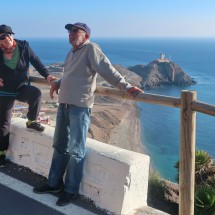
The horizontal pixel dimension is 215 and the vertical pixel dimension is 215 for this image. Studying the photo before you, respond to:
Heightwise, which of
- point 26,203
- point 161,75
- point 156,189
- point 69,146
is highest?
point 69,146

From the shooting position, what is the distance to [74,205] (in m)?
3.96

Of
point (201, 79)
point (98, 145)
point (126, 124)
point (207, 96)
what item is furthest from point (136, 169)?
point (201, 79)

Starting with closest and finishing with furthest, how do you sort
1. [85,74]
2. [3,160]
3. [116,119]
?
1. [85,74]
2. [3,160]
3. [116,119]

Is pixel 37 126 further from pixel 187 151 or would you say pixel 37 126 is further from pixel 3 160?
pixel 187 151

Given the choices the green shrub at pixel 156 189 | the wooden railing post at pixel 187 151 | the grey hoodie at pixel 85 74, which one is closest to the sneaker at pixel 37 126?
the grey hoodie at pixel 85 74

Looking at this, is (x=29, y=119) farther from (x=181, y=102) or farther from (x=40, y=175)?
(x=181, y=102)

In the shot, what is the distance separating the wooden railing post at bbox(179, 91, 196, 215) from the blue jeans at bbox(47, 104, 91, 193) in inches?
37.2

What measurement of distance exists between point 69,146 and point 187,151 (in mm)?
1169

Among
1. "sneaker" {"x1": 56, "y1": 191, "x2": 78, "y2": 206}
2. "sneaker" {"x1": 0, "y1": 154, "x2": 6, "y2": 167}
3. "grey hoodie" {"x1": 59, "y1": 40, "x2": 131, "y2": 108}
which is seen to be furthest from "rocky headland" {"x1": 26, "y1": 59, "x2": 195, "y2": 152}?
"grey hoodie" {"x1": 59, "y1": 40, "x2": 131, "y2": 108}

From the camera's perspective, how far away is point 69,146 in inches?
154

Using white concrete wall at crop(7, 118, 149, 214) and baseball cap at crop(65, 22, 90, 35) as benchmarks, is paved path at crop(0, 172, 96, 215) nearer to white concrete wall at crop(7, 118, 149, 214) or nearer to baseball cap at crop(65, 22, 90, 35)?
white concrete wall at crop(7, 118, 149, 214)

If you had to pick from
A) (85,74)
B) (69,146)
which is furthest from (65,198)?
(85,74)

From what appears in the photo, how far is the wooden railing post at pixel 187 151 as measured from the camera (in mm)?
3566

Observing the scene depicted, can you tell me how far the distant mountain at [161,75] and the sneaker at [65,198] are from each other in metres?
87.4
